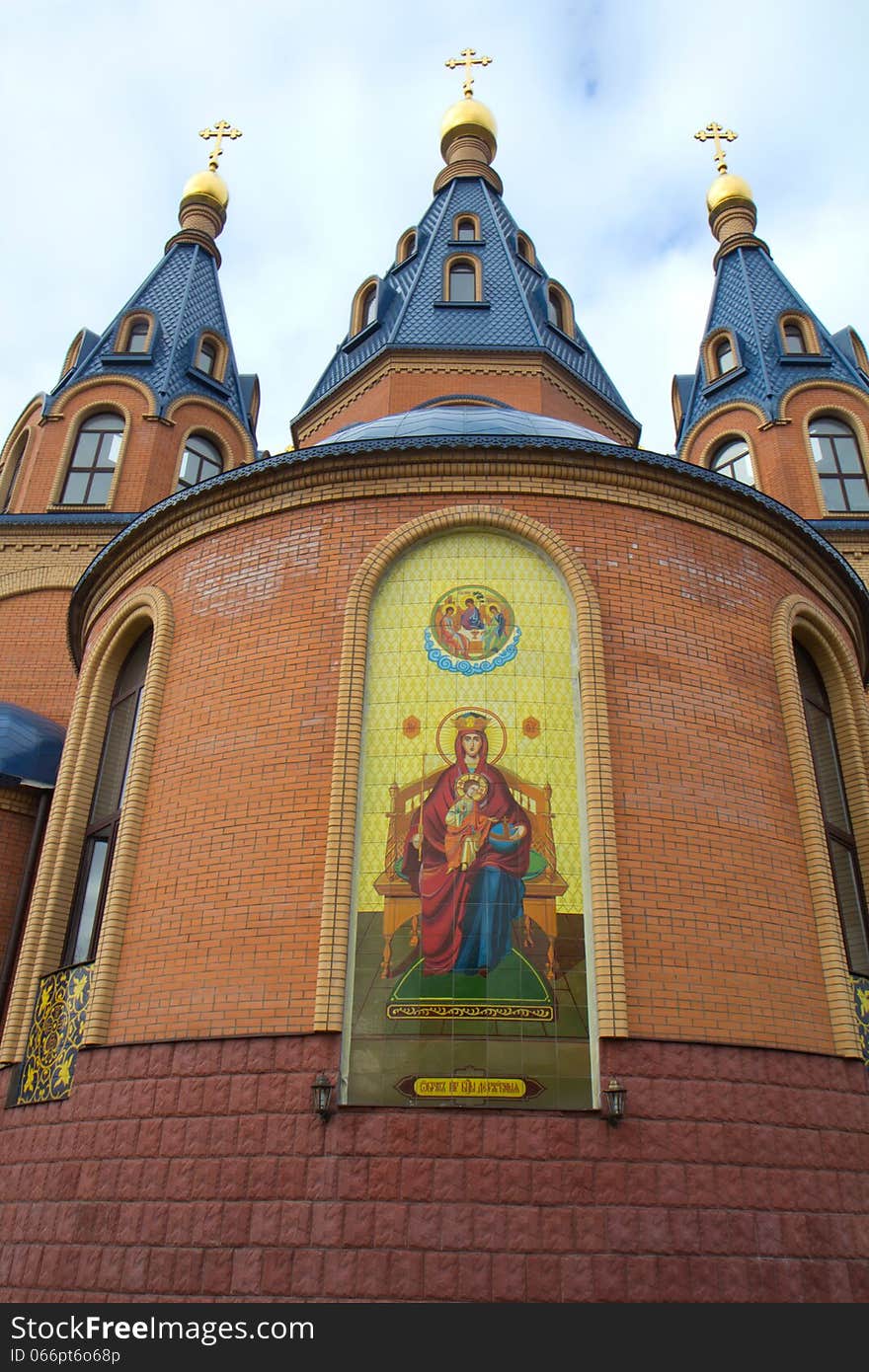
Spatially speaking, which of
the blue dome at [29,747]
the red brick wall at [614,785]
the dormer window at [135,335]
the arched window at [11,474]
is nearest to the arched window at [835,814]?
the red brick wall at [614,785]

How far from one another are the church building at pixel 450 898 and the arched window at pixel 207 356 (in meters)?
9.03

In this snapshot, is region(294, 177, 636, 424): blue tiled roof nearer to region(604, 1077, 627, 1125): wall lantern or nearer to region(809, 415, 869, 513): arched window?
region(809, 415, 869, 513): arched window

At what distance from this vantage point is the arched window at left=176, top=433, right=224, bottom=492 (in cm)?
1502

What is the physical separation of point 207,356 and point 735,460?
28.1ft

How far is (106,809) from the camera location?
25.4 feet

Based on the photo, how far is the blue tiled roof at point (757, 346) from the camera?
1530 cm

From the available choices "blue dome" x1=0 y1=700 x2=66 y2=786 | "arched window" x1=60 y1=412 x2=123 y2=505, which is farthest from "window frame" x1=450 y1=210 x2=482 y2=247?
"blue dome" x1=0 y1=700 x2=66 y2=786

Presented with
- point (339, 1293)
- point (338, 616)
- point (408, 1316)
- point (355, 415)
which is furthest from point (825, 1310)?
point (355, 415)

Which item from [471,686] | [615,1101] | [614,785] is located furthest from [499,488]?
[615,1101]

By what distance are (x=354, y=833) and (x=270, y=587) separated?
78.1 inches

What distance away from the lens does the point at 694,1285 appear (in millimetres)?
5074

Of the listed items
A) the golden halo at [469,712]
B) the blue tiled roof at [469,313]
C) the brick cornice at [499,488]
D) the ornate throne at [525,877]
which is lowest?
the ornate throne at [525,877]

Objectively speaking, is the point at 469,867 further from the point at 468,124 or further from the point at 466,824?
the point at 468,124

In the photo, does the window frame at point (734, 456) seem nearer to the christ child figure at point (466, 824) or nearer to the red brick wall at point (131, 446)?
the red brick wall at point (131, 446)
